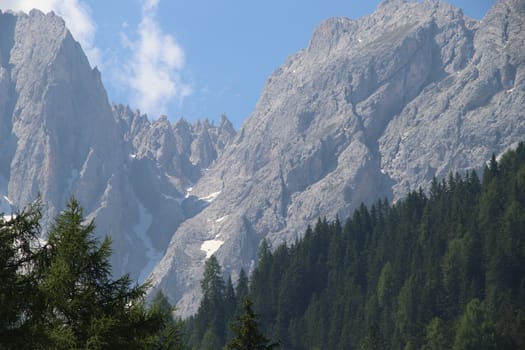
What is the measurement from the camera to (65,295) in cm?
1891

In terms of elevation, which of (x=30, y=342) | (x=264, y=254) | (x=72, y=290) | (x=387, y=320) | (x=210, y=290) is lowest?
(x=30, y=342)

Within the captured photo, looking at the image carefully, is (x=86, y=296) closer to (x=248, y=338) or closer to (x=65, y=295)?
(x=65, y=295)

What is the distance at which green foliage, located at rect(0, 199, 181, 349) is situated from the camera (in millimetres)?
17609

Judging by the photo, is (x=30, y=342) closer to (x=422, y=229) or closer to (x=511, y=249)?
(x=511, y=249)

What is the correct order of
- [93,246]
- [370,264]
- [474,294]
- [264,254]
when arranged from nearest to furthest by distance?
[93,246] < [474,294] < [370,264] < [264,254]

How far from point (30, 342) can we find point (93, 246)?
3279 millimetres

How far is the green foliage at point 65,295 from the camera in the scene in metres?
17.6

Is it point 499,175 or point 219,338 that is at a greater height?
point 499,175

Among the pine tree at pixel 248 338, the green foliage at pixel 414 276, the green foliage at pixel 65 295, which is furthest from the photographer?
the green foliage at pixel 414 276

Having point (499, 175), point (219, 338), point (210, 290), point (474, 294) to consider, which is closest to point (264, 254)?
point (210, 290)

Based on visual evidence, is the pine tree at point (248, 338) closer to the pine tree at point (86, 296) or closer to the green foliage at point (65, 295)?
the green foliage at point (65, 295)

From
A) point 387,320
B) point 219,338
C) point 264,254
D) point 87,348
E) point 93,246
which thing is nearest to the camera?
point 87,348

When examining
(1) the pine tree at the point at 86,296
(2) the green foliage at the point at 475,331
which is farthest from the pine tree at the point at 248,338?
(2) the green foliage at the point at 475,331

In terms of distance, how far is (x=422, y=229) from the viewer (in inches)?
5738
